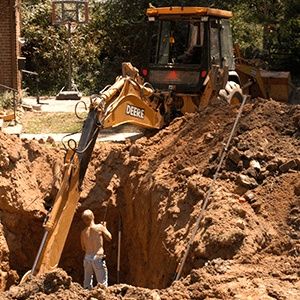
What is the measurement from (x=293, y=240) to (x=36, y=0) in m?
19.8

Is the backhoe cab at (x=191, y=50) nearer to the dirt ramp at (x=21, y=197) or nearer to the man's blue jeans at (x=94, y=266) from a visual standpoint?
the dirt ramp at (x=21, y=197)

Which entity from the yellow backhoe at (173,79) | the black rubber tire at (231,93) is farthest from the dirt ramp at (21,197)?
the black rubber tire at (231,93)

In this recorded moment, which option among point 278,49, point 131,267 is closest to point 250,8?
point 278,49

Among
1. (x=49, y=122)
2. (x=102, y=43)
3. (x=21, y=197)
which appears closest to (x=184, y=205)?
(x=21, y=197)

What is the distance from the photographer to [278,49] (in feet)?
64.5

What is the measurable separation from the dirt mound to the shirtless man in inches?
15.1

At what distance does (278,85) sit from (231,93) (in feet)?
12.6

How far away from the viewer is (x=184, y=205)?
789 centimetres

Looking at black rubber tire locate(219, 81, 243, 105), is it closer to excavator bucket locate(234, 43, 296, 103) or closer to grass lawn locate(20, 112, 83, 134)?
excavator bucket locate(234, 43, 296, 103)

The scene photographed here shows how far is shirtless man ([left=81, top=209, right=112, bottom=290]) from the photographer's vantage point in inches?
309

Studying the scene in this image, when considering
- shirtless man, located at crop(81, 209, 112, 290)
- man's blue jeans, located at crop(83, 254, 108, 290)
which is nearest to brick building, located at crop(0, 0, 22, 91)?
shirtless man, located at crop(81, 209, 112, 290)

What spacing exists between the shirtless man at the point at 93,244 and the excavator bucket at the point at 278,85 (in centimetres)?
839

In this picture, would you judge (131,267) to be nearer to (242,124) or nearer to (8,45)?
(242,124)

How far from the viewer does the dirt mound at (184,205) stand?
5.76 metres
